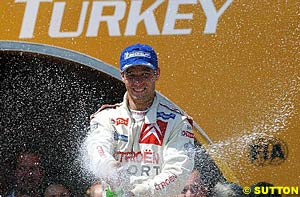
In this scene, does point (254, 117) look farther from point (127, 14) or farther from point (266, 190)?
point (127, 14)

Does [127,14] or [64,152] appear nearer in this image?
[127,14]

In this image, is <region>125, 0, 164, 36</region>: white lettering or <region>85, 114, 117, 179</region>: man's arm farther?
<region>125, 0, 164, 36</region>: white lettering

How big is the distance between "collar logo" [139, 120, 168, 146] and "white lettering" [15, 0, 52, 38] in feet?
5.46

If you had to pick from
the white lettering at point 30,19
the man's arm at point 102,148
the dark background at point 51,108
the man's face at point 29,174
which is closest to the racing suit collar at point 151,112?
the man's arm at point 102,148

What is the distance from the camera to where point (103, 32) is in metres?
6.20

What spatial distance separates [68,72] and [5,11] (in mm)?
669

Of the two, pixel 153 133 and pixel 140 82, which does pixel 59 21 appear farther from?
pixel 153 133

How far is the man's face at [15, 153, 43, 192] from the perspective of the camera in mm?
6633

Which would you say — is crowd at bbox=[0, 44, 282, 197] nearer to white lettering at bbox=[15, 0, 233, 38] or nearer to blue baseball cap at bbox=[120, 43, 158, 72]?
blue baseball cap at bbox=[120, 43, 158, 72]

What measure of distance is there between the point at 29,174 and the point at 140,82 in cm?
204

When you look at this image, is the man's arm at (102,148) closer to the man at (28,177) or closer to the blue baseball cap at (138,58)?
the blue baseball cap at (138,58)

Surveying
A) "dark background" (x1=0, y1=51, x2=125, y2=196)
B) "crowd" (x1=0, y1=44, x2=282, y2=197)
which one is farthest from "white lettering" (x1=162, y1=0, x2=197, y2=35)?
"crowd" (x1=0, y1=44, x2=282, y2=197)

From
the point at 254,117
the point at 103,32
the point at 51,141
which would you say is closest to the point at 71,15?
the point at 103,32

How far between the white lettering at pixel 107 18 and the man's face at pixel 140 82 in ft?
4.07
